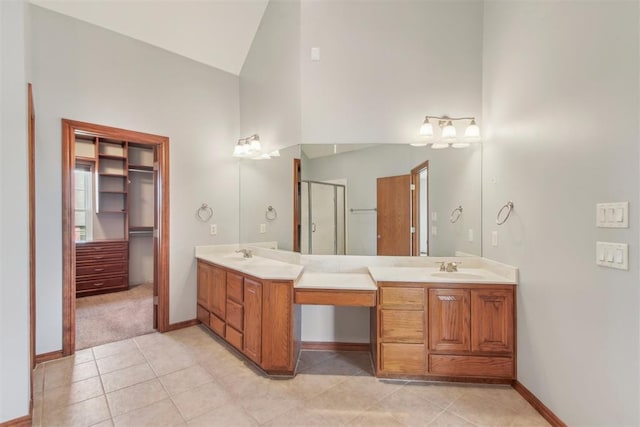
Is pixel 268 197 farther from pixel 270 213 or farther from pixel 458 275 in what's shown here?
pixel 458 275

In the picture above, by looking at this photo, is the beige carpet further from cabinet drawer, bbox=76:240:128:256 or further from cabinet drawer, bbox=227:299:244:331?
cabinet drawer, bbox=227:299:244:331

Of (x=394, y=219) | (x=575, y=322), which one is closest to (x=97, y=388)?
(x=394, y=219)

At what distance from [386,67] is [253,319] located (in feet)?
8.12

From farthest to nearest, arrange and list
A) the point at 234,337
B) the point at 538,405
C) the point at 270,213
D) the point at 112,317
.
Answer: the point at 112,317 < the point at 270,213 < the point at 234,337 < the point at 538,405

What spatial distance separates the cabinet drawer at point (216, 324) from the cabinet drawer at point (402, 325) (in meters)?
1.54

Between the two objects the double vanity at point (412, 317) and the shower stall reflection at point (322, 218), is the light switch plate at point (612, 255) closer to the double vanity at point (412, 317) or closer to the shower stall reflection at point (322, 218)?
the double vanity at point (412, 317)

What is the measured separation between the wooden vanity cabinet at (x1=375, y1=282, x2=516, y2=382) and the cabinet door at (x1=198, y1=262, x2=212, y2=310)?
6.04 ft

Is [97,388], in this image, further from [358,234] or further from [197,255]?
[358,234]

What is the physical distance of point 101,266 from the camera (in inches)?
171

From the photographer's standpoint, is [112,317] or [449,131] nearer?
[449,131]

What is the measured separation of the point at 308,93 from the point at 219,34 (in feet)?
4.72

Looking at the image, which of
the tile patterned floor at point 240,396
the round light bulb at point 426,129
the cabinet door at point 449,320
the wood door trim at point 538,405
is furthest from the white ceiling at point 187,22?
the wood door trim at point 538,405

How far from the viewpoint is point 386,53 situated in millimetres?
2549

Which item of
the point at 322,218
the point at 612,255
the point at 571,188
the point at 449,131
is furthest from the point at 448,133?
the point at 612,255
